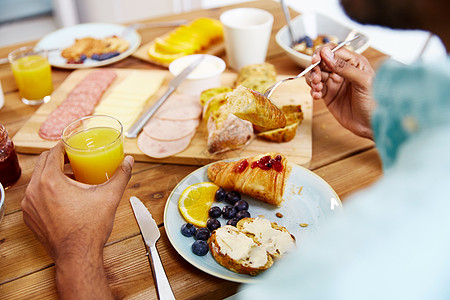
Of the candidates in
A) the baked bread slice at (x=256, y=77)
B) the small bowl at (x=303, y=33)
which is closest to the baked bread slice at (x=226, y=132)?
the baked bread slice at (x=256, y=77)

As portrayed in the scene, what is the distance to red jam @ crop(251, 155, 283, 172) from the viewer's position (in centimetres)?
131

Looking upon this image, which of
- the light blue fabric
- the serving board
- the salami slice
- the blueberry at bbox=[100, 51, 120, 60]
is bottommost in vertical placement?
the serving board

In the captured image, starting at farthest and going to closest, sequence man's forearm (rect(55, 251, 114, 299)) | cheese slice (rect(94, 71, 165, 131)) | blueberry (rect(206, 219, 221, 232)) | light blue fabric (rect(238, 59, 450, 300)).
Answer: cheese slice (rect(94, 71, 165, 131)) < blueberry (rect(206, 219, 221, 232)) < man's forearm (rect(55, 251, 114, 299)) < light blue fabric (rect(238, 59, 450, 300))

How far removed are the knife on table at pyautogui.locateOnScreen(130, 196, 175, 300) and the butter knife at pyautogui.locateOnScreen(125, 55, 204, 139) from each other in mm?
380

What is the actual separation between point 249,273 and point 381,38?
12.6 feet

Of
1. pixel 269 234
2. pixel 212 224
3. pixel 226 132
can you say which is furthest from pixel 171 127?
pixel 269 234

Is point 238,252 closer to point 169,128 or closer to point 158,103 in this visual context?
point 169,128

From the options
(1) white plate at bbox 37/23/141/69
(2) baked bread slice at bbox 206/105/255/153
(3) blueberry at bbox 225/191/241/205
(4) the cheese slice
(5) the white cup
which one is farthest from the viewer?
(1) white plate at bbox 37/23/141/69

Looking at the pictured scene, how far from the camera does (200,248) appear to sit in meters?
1.09

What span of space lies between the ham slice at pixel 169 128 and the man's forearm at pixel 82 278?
0.67 m

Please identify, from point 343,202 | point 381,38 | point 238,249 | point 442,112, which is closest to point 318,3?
point 381,38

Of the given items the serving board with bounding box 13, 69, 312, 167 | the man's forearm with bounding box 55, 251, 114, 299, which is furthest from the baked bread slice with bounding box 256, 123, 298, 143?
the man's forearm with bounding box 55, 251, 114, 299

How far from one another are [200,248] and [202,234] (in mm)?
51

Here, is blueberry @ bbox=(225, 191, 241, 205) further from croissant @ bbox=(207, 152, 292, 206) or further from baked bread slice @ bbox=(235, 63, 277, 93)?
baked bread slice @ bbox=(235, 63, 277, 93)
